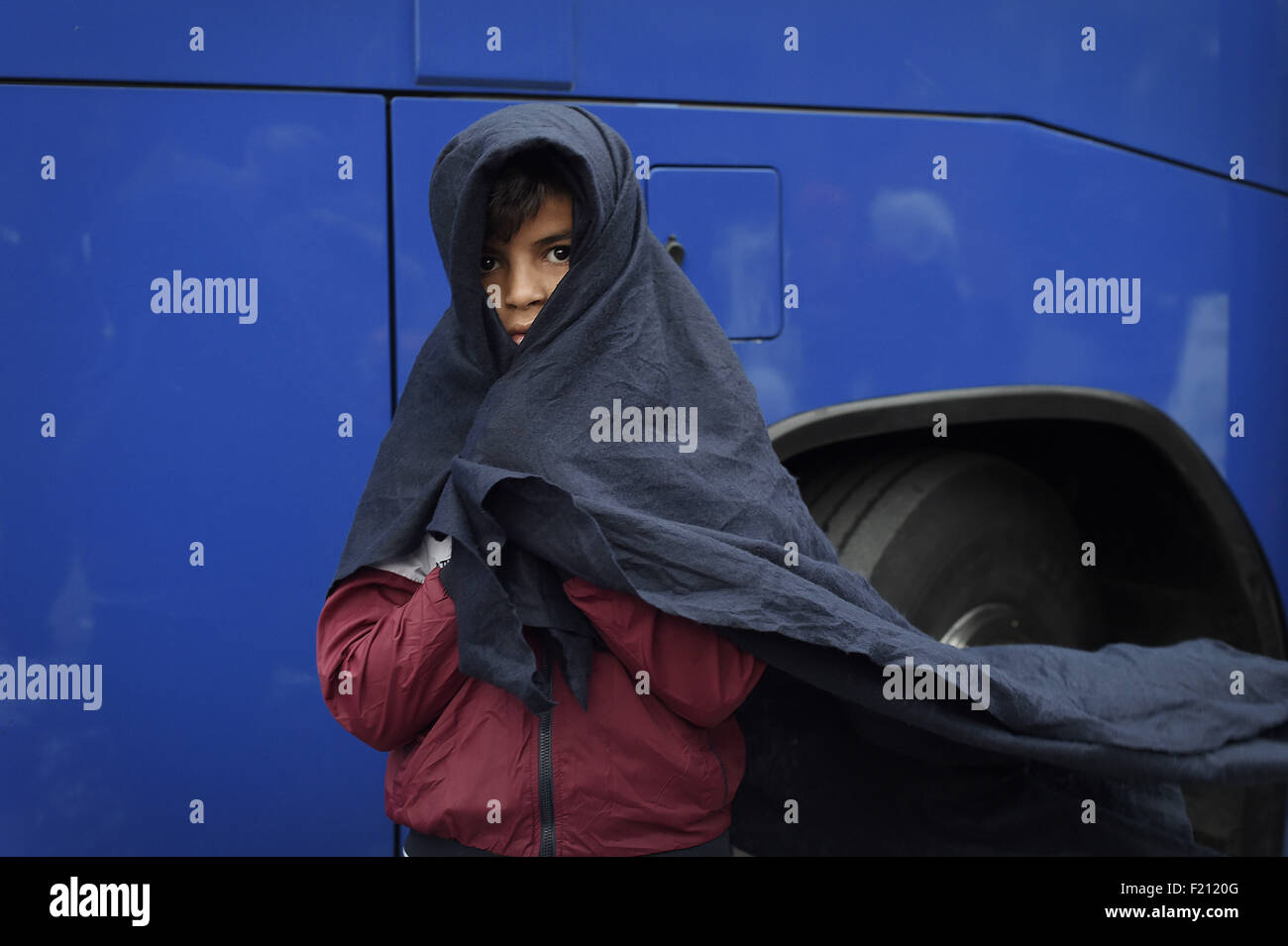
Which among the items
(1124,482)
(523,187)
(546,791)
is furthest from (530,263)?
(1124,482)

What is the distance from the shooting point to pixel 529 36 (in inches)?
68.6

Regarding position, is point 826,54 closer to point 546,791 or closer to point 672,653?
point 672,653

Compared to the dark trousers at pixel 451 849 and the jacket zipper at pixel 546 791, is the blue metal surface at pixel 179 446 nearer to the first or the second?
the dark trousers at pixel 451 849

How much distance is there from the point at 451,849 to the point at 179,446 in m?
0.83

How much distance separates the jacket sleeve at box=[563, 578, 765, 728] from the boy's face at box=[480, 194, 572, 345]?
34 centimetres

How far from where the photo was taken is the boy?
1.14 metres

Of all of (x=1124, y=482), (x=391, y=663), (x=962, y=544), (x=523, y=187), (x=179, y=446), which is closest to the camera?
(x=391, y=663)

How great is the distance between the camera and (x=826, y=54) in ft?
6.18

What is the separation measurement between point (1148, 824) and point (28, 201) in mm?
2022

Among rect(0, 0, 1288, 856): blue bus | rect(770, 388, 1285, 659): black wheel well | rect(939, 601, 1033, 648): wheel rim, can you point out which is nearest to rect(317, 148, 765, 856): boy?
rect(0, 0, 1288, 856): blue bus

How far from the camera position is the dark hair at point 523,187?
1.23 m

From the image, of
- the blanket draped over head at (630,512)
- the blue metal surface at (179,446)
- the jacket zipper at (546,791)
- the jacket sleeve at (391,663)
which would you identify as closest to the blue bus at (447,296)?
the blue metal surface at (179,446)

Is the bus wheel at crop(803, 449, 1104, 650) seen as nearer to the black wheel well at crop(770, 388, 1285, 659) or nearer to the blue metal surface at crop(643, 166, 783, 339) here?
the black wheel well at crop(770, 388, 1285, 659)

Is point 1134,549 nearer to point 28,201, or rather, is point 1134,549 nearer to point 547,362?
point 547,362
